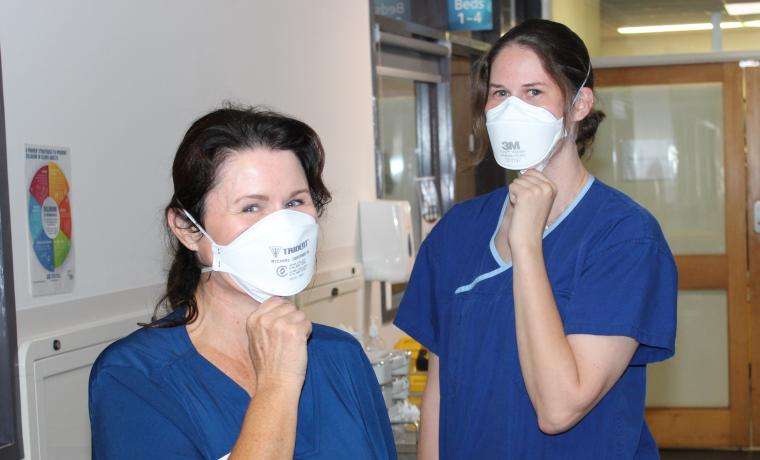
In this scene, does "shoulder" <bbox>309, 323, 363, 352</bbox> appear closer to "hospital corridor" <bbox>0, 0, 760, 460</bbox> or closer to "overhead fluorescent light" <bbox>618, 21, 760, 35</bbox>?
"hospital corridor" <bbox>0, 0, 760, 460</bbox>

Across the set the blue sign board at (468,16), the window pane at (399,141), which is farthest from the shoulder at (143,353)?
the blue sign board at (468,16)

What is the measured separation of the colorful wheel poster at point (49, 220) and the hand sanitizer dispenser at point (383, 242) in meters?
1.80

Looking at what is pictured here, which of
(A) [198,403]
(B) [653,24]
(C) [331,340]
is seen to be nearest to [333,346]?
(C) [331,340]

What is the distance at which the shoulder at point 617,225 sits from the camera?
1724mm

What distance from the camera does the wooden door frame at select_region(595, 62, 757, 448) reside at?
5555 mm

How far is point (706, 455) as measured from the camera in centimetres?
556

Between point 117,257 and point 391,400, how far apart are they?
996 millimetres

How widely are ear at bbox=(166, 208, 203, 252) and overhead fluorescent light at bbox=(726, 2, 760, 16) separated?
485cm

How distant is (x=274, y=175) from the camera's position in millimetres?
1410

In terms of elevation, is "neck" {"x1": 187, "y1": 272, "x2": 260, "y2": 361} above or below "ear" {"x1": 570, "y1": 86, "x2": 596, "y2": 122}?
below

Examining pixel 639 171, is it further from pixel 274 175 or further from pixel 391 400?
pixel 274 175

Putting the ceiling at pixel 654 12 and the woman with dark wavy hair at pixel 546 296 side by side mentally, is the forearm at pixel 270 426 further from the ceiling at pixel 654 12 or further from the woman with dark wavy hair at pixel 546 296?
the ceiling at pixel 654 12

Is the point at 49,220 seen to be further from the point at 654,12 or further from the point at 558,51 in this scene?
the point at 654,12

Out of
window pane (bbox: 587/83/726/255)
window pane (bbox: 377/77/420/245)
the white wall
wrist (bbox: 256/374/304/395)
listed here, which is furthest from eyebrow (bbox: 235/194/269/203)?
window pane (bbox: 587/83/726/255)
